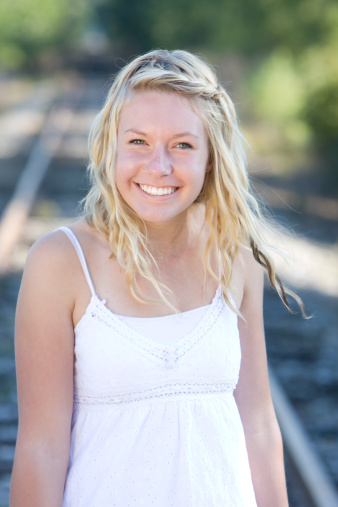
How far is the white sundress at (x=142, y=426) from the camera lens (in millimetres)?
1891

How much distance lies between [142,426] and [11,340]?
15.4 feet

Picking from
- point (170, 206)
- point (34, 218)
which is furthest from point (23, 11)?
point (170, 206)

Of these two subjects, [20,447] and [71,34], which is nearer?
[20,447]

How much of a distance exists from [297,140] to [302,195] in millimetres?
6116

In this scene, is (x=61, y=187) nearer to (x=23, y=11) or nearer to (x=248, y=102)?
(x=248, y=102)

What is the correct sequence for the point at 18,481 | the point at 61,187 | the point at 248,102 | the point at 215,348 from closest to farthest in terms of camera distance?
the point at 18,481
the point at 215,348
the point at 61,187
the point at 248,102

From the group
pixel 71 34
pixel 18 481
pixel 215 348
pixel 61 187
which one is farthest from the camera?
pixel 71 34

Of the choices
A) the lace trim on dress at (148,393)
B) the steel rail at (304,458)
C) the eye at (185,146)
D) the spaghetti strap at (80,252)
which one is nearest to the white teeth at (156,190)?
the eye at (185,146)

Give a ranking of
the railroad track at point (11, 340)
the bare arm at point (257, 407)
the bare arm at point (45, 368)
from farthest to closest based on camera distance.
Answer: the railroad track at point (11, 340), the bare arm at point (257, 407), the bare arm at point (45, 368)

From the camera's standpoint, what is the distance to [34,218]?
10.7 meters

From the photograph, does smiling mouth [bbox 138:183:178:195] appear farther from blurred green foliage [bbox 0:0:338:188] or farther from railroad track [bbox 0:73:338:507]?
blurred green foliage [bbox 0:0:338:188]

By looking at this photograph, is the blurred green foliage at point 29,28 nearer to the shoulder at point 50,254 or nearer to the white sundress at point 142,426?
the shoulder at point 50,254

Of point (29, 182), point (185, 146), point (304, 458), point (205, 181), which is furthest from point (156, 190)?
point (29, 182)

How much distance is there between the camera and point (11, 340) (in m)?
6.44
